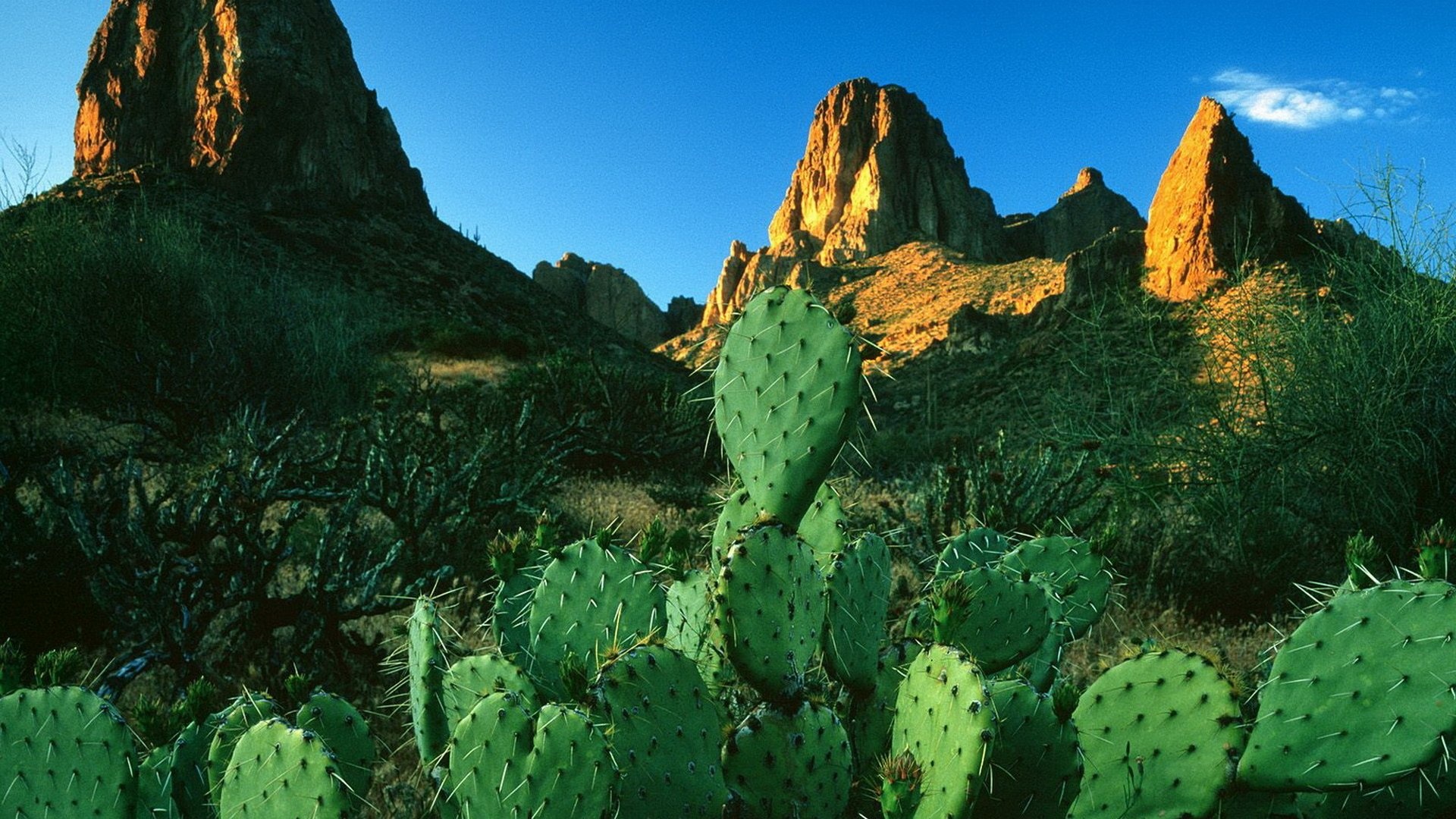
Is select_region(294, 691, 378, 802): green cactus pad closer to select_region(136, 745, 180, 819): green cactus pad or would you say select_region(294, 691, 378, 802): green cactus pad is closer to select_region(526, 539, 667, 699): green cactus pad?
select_region(136, 745, 180, 819): green cactus pad

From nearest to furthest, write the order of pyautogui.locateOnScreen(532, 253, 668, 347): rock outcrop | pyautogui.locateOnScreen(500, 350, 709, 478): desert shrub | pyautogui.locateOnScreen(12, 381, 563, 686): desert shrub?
pyautogui.locateOnScreen(12, 381, 563, 686): desert shrub → pyautogui.locateOnScreen(500, 350, 709, 478): desert shrub → pyautogui.locateOnScreen(532, 253, 668, 347): rock outcrop

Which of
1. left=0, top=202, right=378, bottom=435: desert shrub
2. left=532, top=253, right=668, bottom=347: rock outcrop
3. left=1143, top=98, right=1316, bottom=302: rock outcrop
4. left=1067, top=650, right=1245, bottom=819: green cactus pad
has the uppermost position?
left=532, top=253, right=668, bottom=347: rock outcrop

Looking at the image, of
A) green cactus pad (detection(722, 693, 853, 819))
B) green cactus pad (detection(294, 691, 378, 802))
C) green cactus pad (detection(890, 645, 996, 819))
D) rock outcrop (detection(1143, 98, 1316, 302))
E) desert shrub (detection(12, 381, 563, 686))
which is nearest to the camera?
green cactus pad (detection(890, 645, 996, 819))

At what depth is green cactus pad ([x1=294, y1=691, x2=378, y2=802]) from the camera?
186cm

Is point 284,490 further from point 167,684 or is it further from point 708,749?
point 708,749

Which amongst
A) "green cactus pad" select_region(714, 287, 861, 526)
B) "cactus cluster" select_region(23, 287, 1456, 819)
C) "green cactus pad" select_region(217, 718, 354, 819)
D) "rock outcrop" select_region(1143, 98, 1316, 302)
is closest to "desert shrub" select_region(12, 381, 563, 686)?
"cactus cluster" select_region(23, 287, 1456, 819)

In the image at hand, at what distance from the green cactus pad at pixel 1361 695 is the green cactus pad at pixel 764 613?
3.31 feet

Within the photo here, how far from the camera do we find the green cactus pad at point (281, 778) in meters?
1.45

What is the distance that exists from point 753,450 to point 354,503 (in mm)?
2608

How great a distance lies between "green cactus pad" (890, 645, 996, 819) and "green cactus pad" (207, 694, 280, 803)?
4.26 feet

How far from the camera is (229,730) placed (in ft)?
5.78

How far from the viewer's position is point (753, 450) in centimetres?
199

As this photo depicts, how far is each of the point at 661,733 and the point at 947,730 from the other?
524 millimetres

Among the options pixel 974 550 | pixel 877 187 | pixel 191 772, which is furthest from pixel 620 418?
pixel 877 187
